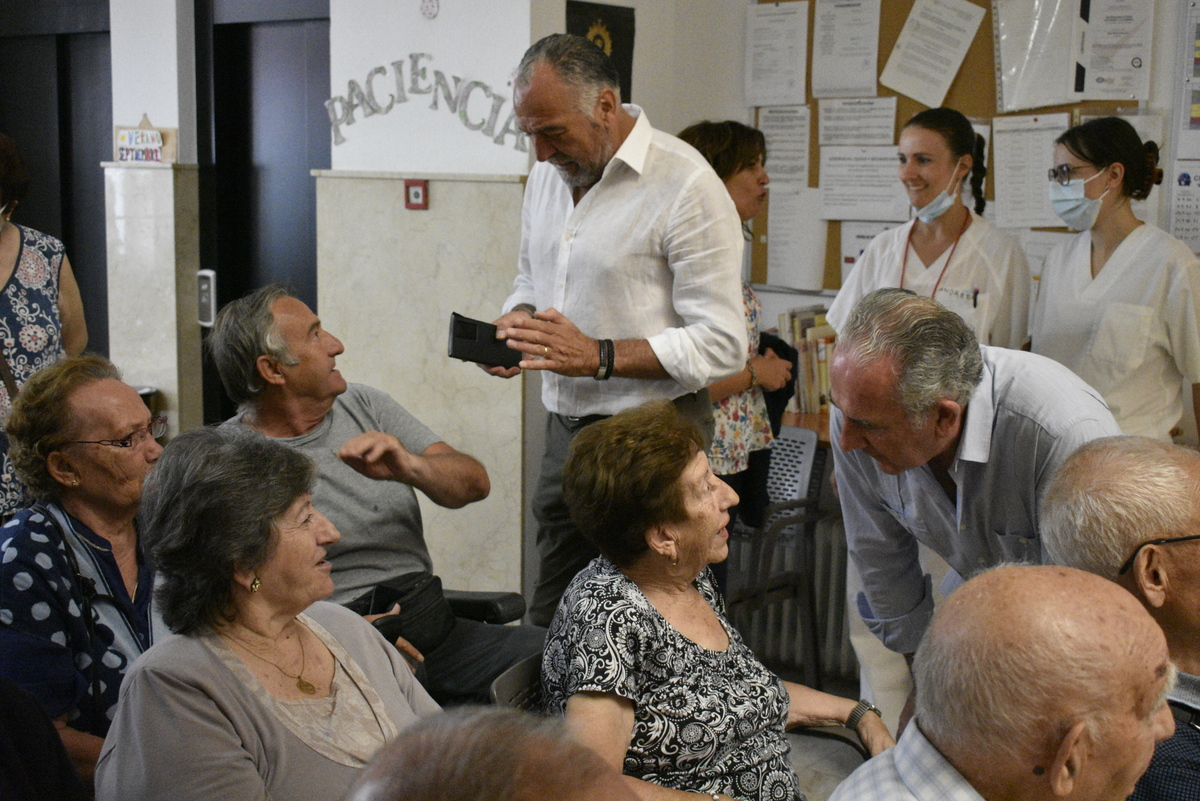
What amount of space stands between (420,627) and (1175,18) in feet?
9.69

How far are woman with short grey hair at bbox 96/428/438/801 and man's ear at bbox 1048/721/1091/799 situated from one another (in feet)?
3.05

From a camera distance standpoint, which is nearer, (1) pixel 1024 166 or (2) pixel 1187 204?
(2) pixel 1187 204

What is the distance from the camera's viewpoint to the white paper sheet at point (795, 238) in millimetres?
4176

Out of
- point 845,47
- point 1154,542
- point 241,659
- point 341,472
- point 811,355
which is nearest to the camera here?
point 1154,542

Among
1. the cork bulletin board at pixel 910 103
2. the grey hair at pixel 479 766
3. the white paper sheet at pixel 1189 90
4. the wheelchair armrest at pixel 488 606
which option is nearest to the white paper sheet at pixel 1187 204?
the white paper sheet at pixel 1189 90

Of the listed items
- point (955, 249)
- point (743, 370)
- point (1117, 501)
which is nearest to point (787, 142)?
point (955, 249)

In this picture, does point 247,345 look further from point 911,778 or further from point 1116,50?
point 1116,50

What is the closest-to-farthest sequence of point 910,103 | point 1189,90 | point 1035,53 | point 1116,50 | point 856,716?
point 856,716 < point 1189,90 < point 1116,50 < point 1035,53 < point 910,103

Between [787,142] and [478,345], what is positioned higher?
[787,142]

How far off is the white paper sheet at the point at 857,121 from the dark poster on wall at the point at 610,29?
823 mm

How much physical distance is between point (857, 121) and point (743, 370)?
5.30 ft

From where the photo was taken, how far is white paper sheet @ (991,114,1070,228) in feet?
11.9

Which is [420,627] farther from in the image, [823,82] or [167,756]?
[823,82]

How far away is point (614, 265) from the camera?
2.42m
